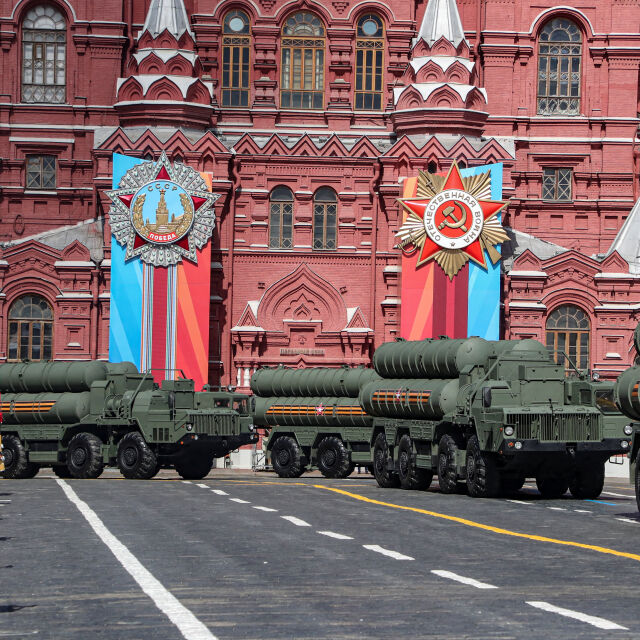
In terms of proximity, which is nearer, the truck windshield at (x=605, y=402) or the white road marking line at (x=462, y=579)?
the white road marking line at (x=462, y=579)

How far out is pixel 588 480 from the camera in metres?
30.2

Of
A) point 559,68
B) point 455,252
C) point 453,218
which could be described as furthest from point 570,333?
point 559,68

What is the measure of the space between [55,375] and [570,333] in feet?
79.0

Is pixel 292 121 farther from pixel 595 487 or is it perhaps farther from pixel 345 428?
pixel 595 487

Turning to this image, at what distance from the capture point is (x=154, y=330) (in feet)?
188

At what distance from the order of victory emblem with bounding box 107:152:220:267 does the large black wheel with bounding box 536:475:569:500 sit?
2904cm

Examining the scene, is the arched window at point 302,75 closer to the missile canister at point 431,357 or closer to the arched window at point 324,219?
the arched window at point 324,219

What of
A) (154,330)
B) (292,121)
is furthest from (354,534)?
(292,121)

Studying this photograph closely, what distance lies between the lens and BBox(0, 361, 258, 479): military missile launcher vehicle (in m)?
39.8

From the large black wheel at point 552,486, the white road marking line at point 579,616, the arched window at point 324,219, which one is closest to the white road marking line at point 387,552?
the white road marking line at point 579,616

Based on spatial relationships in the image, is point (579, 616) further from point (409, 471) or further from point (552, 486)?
point (409, 471)

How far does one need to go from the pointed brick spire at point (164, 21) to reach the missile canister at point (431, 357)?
1051 inches

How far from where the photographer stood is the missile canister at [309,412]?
43.2 metres

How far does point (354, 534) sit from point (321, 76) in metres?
45.1
